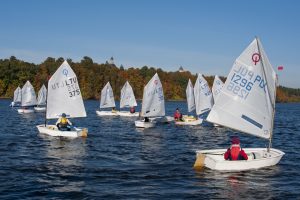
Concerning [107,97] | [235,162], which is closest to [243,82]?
[235,162]

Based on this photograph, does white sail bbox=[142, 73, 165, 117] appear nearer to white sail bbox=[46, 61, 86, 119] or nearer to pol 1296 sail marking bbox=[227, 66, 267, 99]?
white sail bbox=[46, 61, 86, 119]

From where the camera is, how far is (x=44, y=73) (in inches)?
7761

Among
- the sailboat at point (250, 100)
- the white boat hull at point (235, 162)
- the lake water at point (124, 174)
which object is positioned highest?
the sailboat at point (250, 100)

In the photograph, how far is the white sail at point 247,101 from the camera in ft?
82.3

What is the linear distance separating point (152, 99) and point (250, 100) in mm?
26497

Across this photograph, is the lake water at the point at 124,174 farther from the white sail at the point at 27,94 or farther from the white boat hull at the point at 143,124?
the white sail at the point at 27,94

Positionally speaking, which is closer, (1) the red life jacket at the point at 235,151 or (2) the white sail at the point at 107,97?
(1) the red life jacket at the point at 235,151

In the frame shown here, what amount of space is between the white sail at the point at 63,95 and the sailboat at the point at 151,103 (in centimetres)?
1102

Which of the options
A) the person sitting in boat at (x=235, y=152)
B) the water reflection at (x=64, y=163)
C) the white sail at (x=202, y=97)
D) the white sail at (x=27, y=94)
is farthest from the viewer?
the white sail at (x=27, y=94)

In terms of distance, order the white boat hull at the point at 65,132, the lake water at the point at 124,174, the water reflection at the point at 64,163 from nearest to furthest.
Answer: the lake water at the point at 124,174 → the water reflection at the point at 64,163 → the white boat hull at the point at 65,132

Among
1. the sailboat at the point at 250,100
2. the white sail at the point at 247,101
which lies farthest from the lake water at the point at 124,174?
the white sail at the point at 247,101

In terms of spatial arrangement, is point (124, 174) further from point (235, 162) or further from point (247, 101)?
point (247, 101)

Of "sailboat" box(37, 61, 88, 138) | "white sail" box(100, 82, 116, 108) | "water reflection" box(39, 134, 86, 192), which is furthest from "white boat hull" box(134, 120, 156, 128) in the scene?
"white sail" box(100, 82, 116, 108)

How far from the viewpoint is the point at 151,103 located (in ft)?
168
